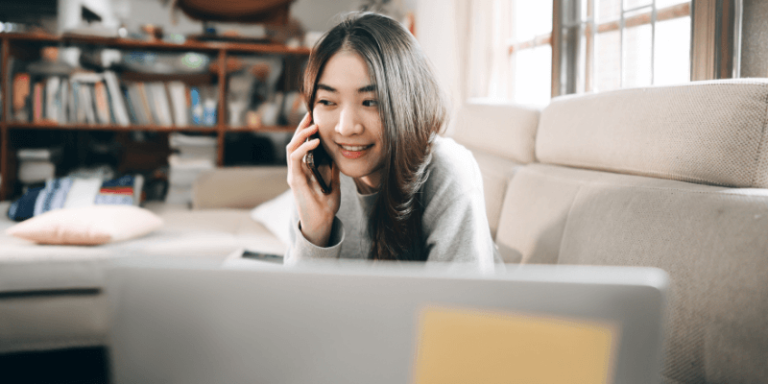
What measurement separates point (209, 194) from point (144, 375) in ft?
6.86

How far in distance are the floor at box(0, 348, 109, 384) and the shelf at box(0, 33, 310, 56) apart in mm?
1907

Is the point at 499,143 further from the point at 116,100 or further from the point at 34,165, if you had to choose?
the point at 34,165

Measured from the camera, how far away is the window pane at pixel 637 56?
1564 mm

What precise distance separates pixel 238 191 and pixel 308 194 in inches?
58.2

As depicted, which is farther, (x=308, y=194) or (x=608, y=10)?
(x=608, y=10)

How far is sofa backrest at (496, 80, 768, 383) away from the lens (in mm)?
530

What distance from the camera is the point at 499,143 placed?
1.53 meters

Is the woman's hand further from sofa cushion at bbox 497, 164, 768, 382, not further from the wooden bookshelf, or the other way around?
the wooden bookshelf

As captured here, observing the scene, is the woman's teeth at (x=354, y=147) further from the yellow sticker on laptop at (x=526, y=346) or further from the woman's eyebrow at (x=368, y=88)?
the yellow sticker on laptop at (x=526, y=346)

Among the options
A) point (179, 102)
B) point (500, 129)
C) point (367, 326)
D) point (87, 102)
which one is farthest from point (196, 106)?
point (367, 326)

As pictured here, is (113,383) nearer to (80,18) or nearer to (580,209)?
(580,209)

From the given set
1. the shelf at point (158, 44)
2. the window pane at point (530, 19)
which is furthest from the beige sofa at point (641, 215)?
the shelf at point (158, 44)

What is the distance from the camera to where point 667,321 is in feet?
2.04

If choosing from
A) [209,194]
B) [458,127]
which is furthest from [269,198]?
[458,127]
